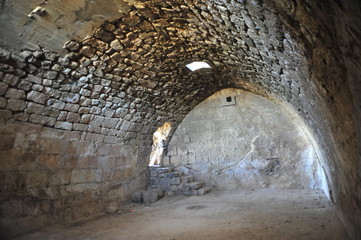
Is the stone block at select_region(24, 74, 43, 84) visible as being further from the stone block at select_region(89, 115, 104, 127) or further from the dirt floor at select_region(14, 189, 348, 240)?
the dirt floor at select_region(14, 189, 348, 240)

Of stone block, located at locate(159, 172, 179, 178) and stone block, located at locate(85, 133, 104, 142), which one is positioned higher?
stone block, located at locate(85, 133, 104, 142)

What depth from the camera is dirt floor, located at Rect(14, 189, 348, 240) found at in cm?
327

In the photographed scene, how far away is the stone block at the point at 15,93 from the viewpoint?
347 cm

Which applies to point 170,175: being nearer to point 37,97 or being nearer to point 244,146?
point 244,146

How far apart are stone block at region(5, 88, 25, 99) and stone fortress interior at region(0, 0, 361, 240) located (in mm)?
13

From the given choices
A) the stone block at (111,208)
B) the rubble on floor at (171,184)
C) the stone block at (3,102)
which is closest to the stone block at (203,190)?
the rubble on floor at (171,184)

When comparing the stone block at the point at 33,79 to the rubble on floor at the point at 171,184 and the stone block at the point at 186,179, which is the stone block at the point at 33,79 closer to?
the rubble on floor at the point at 171,184

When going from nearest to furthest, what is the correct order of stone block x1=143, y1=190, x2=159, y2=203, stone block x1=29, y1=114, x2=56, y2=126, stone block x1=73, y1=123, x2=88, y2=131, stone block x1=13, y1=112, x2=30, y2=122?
stone block x1=13, y1=112, x2=30, y2=122
stone block x1=29, y1=114, x2=56, y2=126
stone block x1=73, y1=123, x2=88, y2=131
stone block x1=143, y1=190, x2=159, y2=203

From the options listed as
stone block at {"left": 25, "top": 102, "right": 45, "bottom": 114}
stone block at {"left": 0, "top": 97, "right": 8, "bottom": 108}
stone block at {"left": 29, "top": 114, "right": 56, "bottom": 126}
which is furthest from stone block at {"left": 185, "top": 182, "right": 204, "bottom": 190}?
stone block at {"left": 0, "top": 97, "right": 8, "bottom": 108}

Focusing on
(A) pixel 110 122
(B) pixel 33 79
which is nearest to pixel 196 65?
(A) pixel 110 122

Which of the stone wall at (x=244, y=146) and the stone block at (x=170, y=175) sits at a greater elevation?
the stone wall at (x=244, y=146)

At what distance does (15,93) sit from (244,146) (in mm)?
5704

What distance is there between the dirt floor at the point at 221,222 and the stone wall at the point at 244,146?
82cm

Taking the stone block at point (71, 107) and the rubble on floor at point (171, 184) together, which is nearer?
the stone block at point (71, 107)
